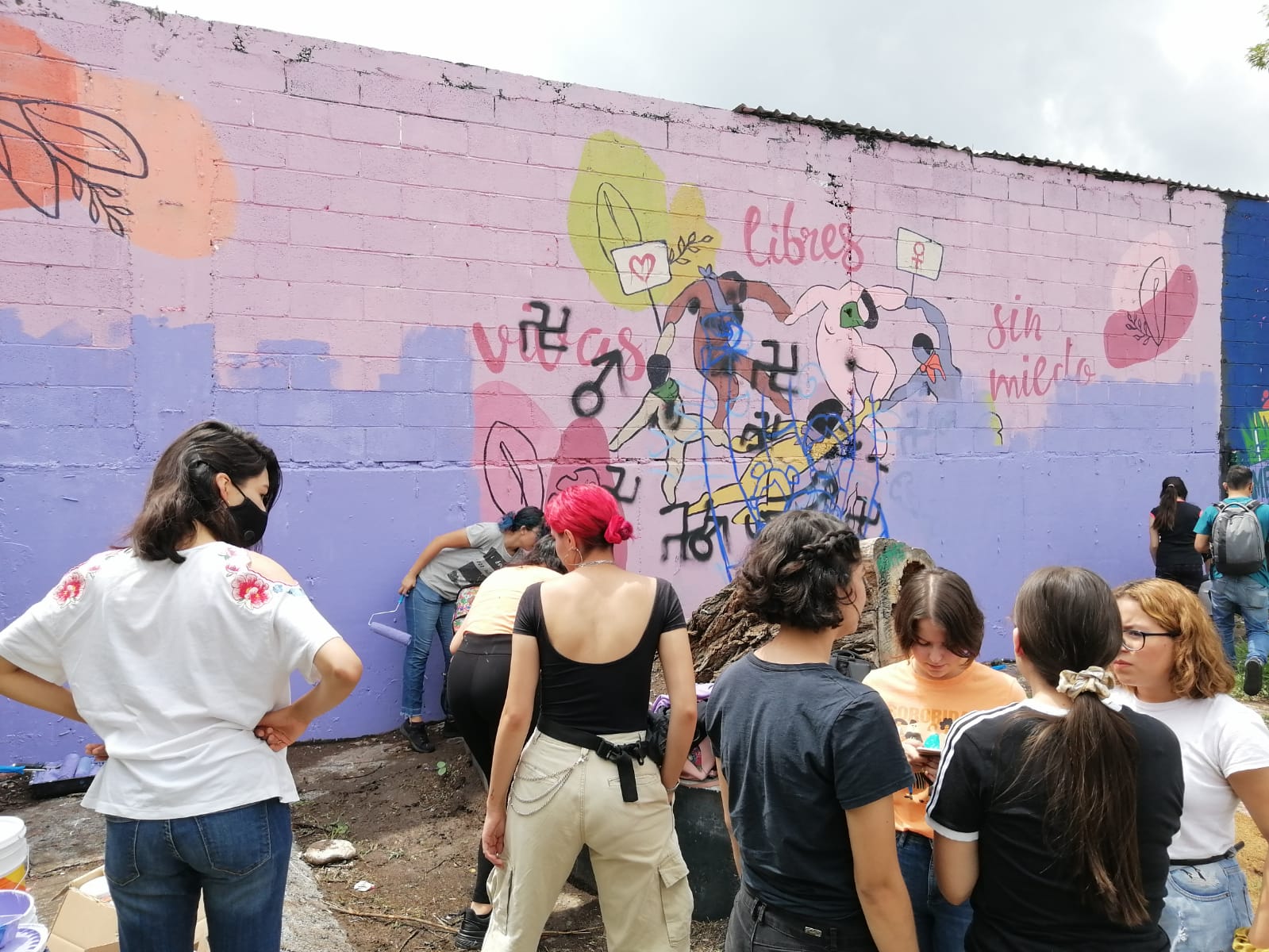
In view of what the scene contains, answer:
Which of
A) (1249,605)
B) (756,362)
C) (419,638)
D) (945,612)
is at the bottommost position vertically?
(419,638)

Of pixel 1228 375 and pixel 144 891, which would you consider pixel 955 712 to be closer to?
pixel 144 891

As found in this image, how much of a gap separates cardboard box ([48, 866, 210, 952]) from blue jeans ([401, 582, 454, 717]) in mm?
2866

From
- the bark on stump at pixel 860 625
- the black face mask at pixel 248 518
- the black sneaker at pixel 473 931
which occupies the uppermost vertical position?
the black face mask at pixel 248 518

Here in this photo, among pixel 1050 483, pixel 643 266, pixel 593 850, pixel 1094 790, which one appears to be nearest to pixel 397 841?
pixel 593 850

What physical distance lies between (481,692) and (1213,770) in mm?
2330

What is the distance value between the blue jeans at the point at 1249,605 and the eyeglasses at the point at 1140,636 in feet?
17.6

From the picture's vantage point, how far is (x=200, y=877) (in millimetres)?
1981

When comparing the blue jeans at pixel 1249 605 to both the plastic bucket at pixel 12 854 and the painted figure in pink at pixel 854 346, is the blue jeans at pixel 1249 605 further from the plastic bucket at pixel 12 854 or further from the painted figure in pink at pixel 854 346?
the plastic bucket at pixel 12 854

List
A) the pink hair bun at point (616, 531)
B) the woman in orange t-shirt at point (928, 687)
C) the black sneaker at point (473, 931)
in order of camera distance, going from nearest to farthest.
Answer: the woman in orange t-shirt at point (928, 687)
the pink hair bun at point (616, 531)
the black sneaker at point (473, 931)

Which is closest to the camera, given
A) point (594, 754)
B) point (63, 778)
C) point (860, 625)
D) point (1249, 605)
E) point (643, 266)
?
point (594, 754)

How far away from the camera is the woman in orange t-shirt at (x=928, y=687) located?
228 cm

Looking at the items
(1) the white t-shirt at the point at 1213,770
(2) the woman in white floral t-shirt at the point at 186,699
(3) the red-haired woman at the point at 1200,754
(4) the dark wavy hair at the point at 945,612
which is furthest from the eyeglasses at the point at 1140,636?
(2) the woman in white floral t-shirt at the point at 186,699

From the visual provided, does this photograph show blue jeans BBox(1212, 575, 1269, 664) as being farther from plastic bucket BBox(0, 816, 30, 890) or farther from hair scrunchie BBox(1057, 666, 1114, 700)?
→ plastic bucket BBox(0, 816, 30, 890)

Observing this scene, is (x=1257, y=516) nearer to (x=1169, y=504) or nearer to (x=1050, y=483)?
(x=1169, y=504)
